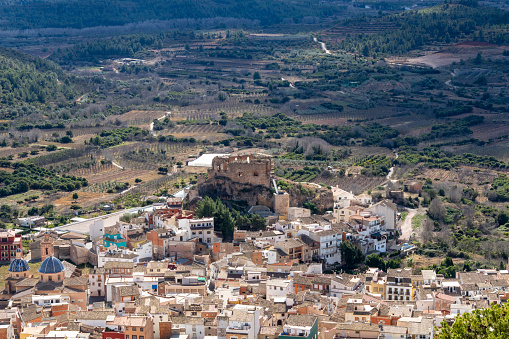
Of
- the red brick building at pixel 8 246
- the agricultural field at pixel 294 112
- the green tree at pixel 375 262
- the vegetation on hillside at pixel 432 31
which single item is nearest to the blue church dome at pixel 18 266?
the red brick building at pixel 8 246

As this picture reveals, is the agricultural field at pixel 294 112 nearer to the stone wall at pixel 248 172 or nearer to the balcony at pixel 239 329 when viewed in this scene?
the stone wall at pixel 248 172

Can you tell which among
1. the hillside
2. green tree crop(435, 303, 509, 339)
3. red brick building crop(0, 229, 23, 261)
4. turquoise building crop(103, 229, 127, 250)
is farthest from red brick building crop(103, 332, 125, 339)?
the hillside

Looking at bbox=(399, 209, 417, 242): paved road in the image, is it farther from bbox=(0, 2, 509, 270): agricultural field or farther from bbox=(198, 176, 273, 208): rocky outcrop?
bbox=(198, 176, 273, 208): rocky outcrop

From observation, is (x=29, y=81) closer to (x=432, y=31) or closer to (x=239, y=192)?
(x=432, y=31)

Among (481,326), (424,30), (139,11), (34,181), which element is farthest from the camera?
(139,11)

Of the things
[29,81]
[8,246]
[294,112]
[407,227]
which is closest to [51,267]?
[8,246]

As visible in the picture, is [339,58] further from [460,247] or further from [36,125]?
[460,247]

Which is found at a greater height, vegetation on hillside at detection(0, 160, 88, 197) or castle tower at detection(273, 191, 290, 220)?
castle tower at detection(273, 191, 290, 220)
